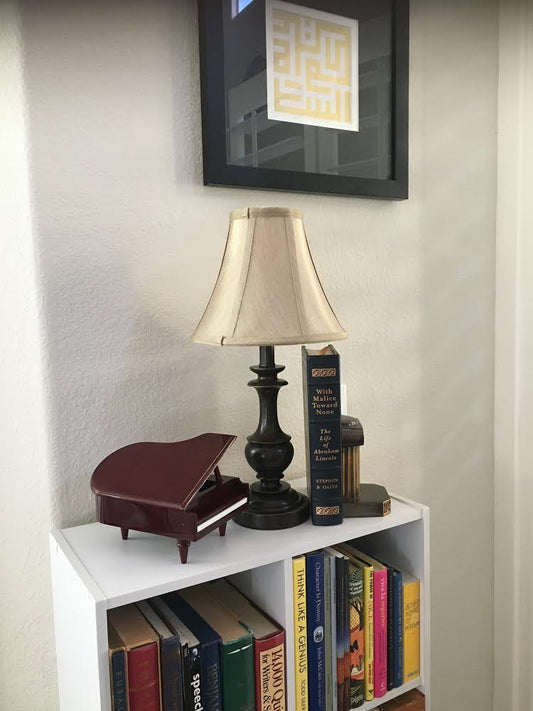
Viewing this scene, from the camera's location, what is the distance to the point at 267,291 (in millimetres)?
912

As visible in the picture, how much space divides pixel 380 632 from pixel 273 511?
11.3 inches

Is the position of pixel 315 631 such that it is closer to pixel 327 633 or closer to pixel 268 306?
pixel 327 633

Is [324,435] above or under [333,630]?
above

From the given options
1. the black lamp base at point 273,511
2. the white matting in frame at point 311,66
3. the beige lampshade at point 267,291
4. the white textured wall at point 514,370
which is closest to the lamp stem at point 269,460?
the black lamp base at point 273,511

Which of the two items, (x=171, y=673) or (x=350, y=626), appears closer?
(x=171, y=673)

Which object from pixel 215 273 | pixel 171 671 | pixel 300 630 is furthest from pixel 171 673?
pixel 215 273

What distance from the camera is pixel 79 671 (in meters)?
0.86

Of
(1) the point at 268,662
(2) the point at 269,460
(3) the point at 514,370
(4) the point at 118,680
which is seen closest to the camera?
(4) the point at 118,680

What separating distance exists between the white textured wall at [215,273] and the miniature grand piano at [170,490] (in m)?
0.16

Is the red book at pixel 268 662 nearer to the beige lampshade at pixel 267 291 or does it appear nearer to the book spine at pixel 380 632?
the book spine at pixel 380 632

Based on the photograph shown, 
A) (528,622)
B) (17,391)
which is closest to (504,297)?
(528,622)

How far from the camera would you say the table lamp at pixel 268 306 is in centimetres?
90

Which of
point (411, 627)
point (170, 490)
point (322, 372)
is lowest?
point (411, 627)

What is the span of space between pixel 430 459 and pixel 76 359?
887 millimetres
